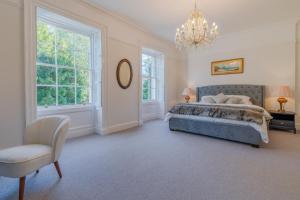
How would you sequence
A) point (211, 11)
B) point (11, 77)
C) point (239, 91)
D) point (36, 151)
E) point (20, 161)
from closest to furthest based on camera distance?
1. point (20, 161)
2. point (36, 151)
3. point (11, 77)
4. point (211, 11)
5. point (239, 91)

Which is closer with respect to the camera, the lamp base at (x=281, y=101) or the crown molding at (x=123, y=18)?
the crown molding at (x=123, y=18)

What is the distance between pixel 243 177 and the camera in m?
2.10

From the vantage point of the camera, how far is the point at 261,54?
5016 mm

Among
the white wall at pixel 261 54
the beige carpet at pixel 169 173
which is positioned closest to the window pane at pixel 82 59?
the beige carpet at pixel 169 173

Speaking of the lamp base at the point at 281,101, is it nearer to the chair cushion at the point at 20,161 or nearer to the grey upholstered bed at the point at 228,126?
the grey upholstered bed at the point at 228,126

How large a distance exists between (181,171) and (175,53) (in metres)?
5.21

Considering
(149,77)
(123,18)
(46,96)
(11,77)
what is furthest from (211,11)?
(11,77)

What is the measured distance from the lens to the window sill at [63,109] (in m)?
3.28

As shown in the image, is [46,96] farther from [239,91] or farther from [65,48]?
[239,91]

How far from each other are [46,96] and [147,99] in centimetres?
335

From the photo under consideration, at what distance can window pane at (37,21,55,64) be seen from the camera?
3.24 metres

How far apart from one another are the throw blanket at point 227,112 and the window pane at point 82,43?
264 cm

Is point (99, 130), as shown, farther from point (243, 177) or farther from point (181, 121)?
point (243, 177)

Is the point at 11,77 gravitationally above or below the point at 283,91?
above
